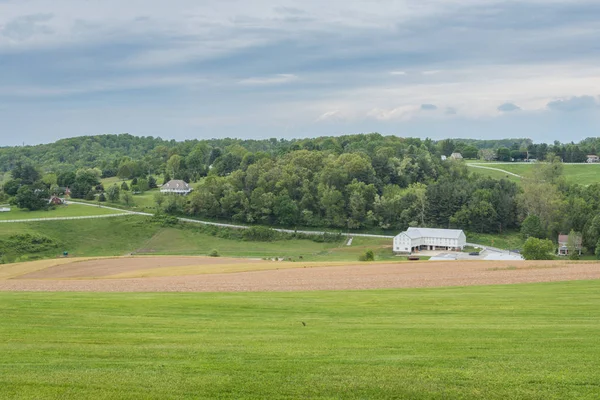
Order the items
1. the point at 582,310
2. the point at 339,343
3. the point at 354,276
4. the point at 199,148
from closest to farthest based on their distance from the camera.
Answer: the point at 339,343
the point at 582,310
the point at 354,276
the point at 199,148

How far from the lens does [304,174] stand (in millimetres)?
122938

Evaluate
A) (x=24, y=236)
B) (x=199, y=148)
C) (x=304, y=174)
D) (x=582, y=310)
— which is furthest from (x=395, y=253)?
(x=199, y=148)

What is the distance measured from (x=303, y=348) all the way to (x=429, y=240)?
77.0 meters

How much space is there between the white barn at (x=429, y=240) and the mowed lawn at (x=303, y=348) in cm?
5928

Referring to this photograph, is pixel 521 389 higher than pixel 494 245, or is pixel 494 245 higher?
pixel 521 389

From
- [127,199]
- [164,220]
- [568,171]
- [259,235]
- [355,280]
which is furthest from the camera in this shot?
[568,171]

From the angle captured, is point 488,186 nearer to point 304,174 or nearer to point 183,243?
point 304,174

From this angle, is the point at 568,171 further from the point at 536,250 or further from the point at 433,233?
the point at 536,250

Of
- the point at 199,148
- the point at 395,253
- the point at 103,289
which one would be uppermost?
the point at 199,148

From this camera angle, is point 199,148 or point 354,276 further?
point 199,148

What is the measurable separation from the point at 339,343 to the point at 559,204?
3256 inches

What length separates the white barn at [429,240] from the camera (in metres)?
88.1

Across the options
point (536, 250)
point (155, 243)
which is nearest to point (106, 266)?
point (155, 243)

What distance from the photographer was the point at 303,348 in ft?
58.4
